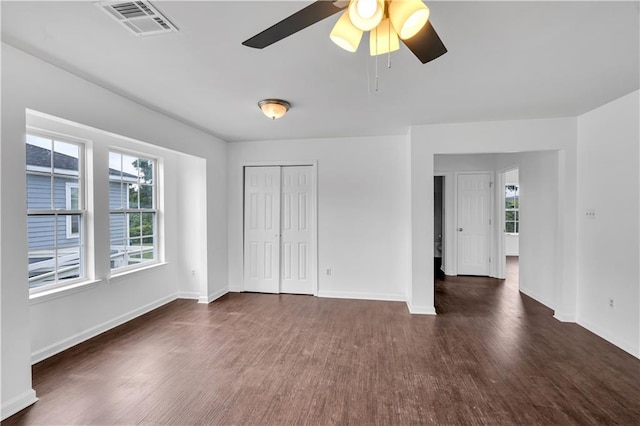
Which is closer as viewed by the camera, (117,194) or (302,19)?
(302,19)

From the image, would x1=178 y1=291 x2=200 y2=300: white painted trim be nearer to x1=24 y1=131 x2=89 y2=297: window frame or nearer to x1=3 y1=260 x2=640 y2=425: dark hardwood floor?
x1=3 y1=260 x2=640 y2=425: dark hardwood floor

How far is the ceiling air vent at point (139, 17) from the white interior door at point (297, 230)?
10.1 feet

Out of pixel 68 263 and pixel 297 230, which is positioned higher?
pixel 297 230

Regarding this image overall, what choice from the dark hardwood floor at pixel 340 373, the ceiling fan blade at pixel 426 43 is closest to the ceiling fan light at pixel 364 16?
the ceiling fan blade at pixel 426 43

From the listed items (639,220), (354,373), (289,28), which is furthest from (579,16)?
(354,373)

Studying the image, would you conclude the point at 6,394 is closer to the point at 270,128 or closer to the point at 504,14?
the point at 270,128

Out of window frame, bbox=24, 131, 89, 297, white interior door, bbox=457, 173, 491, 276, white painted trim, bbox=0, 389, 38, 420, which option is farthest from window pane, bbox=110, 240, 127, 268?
white interior door, bbox=457, 173, 491, 276

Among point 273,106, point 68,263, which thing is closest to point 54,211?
point 68,263

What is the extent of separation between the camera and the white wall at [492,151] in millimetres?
3557

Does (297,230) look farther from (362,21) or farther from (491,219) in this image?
(491,219)

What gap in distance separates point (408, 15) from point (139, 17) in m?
1.52

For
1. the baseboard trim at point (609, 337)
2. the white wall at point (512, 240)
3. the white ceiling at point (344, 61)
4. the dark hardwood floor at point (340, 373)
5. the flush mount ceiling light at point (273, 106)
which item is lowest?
the dark hardwood floor at point (340, 373)

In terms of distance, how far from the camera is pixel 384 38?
1599mm

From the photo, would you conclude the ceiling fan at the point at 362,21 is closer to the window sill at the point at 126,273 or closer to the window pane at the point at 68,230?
the window pane at the point at 68,230
